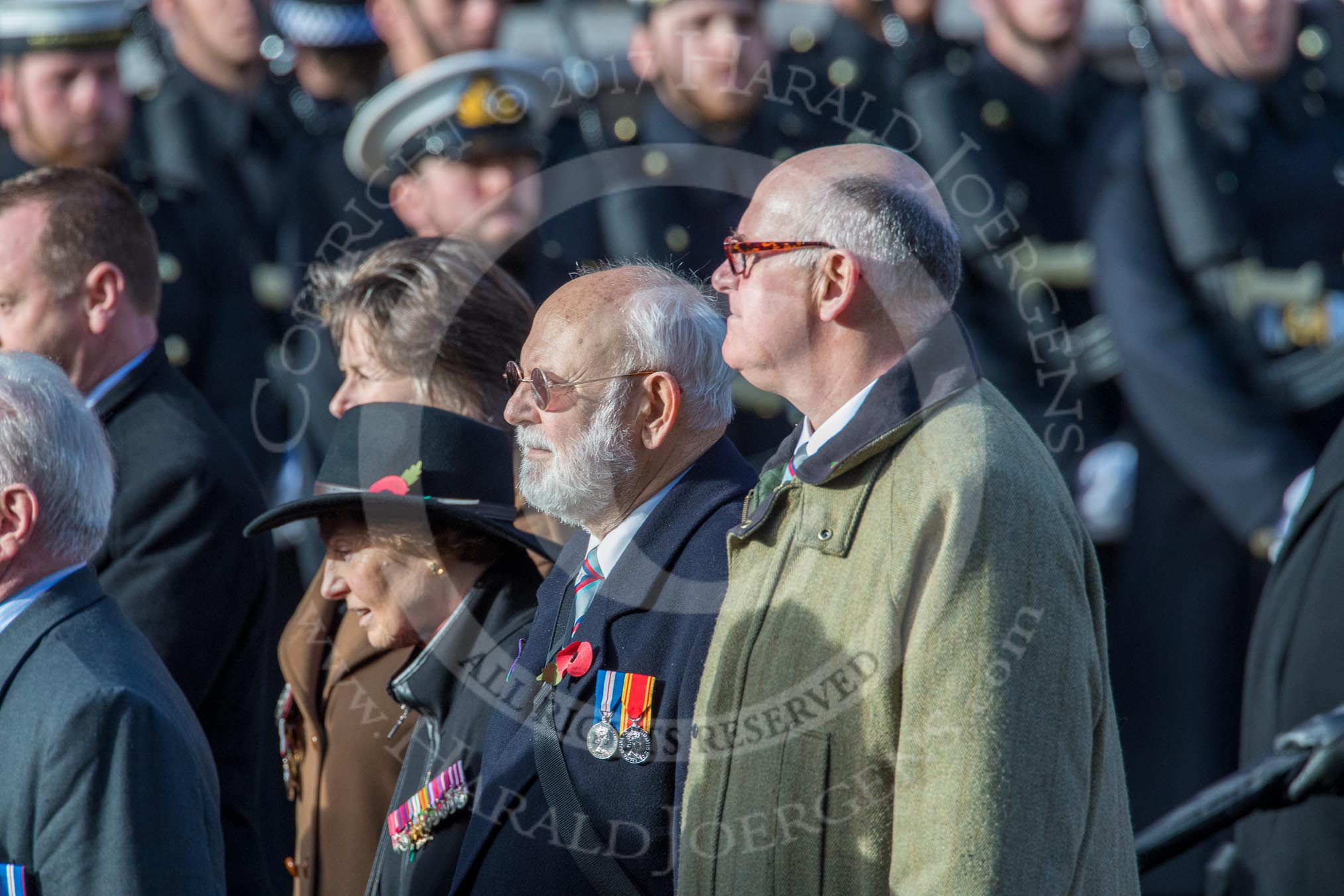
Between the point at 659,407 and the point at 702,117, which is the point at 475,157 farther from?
the point at 659,407

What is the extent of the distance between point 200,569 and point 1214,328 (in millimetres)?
3296

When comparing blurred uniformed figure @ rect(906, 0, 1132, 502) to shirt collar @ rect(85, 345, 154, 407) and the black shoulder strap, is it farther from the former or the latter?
the black shoulder strap

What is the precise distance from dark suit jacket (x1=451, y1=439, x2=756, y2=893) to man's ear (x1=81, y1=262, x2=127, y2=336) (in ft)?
4.52

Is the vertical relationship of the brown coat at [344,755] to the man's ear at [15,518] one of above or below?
below

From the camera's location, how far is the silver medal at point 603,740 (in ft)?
7.68

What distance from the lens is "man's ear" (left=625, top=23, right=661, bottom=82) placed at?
502 centimetres

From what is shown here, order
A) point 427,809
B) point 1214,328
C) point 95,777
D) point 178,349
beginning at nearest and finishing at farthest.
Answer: point 95,777 → point 427,809 → point 178,349 → point 1214,328

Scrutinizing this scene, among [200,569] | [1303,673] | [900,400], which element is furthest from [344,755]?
[1303,673]

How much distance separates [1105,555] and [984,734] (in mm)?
3636

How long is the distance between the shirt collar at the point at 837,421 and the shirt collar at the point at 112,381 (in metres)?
1.69

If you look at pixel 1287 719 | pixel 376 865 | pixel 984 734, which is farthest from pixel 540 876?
pixel 1287 719

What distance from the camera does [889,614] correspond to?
2.15 metres

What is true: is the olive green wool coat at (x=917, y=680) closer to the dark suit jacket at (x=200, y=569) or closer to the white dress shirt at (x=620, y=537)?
the white dress shirt at (x=620, y=537)

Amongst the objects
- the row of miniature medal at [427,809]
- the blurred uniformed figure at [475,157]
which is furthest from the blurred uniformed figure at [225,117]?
the row of miniature medal at [427,809]
